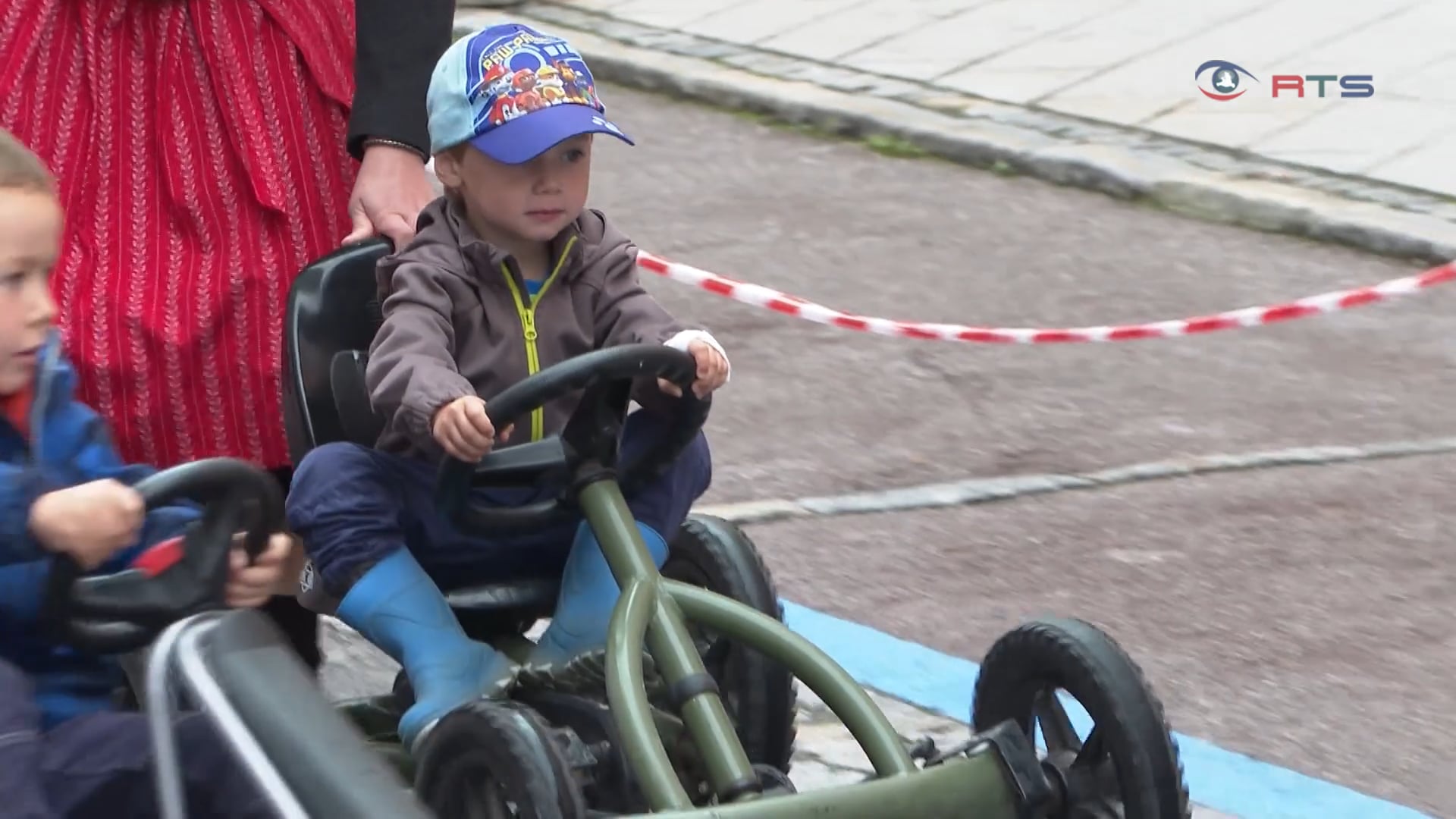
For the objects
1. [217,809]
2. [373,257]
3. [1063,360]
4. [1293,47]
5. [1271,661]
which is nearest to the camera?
[217,809]

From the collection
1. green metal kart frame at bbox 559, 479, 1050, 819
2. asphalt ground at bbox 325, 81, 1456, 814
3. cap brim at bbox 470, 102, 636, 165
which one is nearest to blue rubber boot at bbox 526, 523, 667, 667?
green metal kart frame at bbox 559, 479, 1050, 819

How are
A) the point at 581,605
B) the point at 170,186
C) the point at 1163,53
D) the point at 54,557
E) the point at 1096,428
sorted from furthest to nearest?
1. the point at 1163,53
2. the point at 1096,428
3. the point at 170,186
4. the point at 581,605
5. the point at 54,557

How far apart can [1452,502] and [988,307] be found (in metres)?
2.03

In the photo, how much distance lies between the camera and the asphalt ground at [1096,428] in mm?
4945

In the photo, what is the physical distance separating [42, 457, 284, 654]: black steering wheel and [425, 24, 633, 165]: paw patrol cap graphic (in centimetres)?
88

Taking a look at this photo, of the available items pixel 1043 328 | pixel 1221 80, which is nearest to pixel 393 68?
pixel 1043 328

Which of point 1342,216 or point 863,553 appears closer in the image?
point 863,553

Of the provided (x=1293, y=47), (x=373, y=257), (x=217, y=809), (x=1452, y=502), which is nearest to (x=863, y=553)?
(x=1452, y=502)

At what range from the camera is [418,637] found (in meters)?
3.52

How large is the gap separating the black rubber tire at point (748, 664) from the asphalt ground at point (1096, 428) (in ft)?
3.28

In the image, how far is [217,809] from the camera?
2705 millimetres

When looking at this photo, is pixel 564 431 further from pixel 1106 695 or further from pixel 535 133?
pixel 1106 695

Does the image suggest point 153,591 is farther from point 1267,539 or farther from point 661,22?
point 661,22

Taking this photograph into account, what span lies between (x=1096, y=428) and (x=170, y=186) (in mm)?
3329
